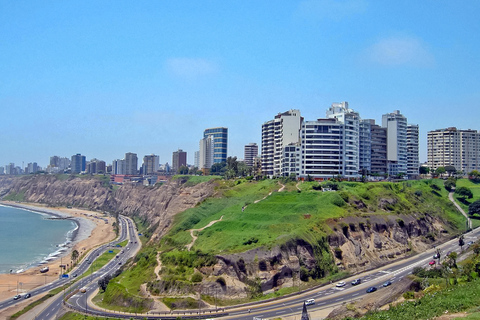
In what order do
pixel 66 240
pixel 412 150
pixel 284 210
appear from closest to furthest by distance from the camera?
pixel 284 210, pixel 66 240, pixel 412 150

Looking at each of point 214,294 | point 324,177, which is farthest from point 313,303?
point 324,177

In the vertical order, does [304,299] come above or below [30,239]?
above

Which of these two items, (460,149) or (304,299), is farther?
(460,149)

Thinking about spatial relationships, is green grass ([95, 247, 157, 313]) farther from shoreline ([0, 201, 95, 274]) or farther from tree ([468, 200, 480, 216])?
tree ([468, 200, 480, 216])

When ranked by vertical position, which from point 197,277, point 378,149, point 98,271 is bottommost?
point 98,271

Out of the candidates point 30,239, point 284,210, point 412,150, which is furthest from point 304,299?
point 30,239

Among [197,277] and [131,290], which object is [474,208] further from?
[131,290]

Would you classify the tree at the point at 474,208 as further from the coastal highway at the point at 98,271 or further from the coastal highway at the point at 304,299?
the coastal highway at the point at 98,271
